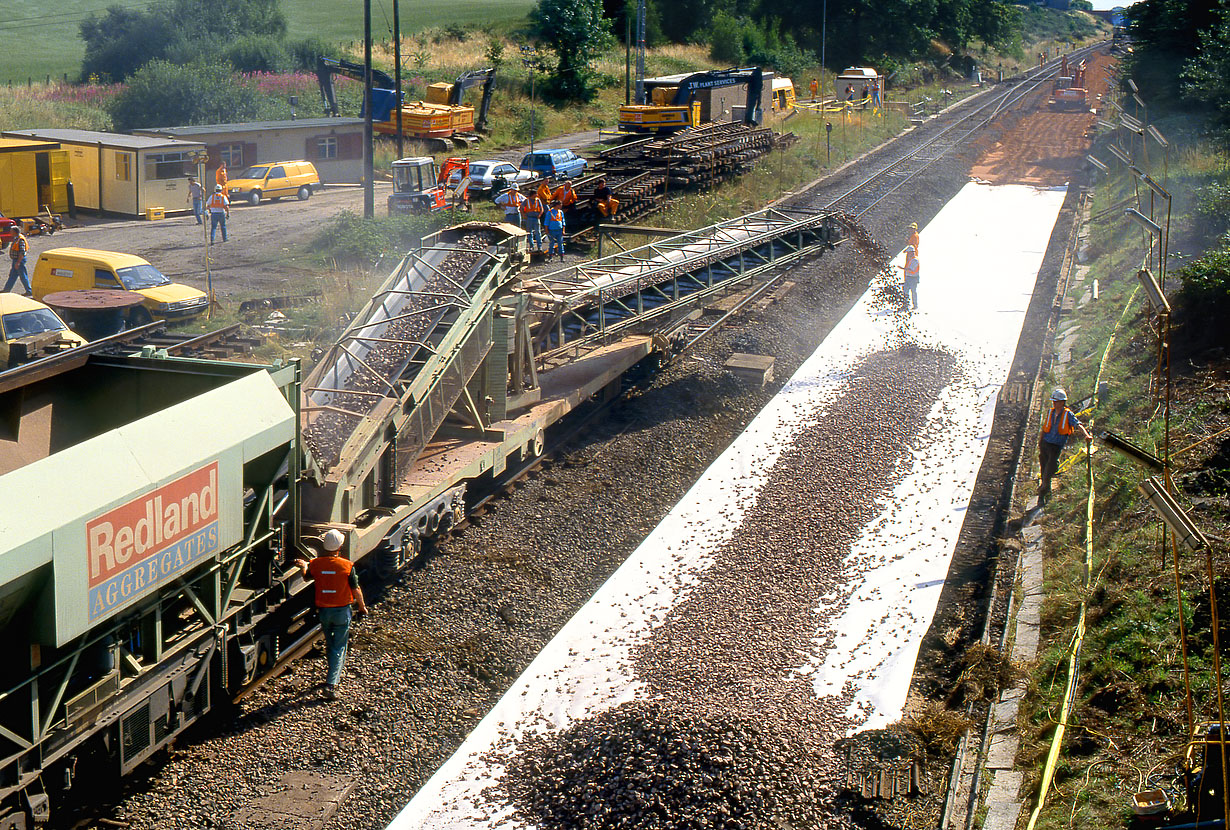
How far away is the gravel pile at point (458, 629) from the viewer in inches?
352

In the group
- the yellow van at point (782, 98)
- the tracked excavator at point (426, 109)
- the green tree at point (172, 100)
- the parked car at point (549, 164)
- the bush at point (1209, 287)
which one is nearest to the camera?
the bush at point (1209, 287)

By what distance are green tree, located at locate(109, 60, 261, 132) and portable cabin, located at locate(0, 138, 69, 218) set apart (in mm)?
13746

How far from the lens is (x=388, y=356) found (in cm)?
1287

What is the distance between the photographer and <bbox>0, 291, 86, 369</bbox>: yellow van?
1744 centimetres

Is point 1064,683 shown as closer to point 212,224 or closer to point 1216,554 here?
point 1216,554

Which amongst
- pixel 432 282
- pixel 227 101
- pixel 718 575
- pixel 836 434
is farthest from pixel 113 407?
pixel 227 101

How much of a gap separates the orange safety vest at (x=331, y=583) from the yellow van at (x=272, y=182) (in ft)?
90.6

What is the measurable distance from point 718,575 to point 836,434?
17.3 ft

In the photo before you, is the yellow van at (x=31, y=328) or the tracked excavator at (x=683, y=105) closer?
the yellow van at (x=31, y=328)

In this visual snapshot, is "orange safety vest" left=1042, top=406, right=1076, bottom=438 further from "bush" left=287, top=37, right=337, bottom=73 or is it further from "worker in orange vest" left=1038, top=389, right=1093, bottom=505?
"bush" left=287, top=37, right=337, bottom=73

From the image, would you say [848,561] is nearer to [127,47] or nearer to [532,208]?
[532,208]

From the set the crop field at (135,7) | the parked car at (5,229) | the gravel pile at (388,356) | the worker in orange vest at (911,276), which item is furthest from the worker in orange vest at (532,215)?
the crop field at (135,7)

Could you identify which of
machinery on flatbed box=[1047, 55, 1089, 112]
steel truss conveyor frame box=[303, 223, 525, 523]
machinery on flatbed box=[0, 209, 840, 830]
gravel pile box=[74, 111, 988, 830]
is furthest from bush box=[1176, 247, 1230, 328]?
machinery on flatbed box=[1047, 55, 1089, 112]

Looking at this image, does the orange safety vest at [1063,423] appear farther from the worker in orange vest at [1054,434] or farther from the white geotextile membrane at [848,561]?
the white geotextile membrane at [848,561]
